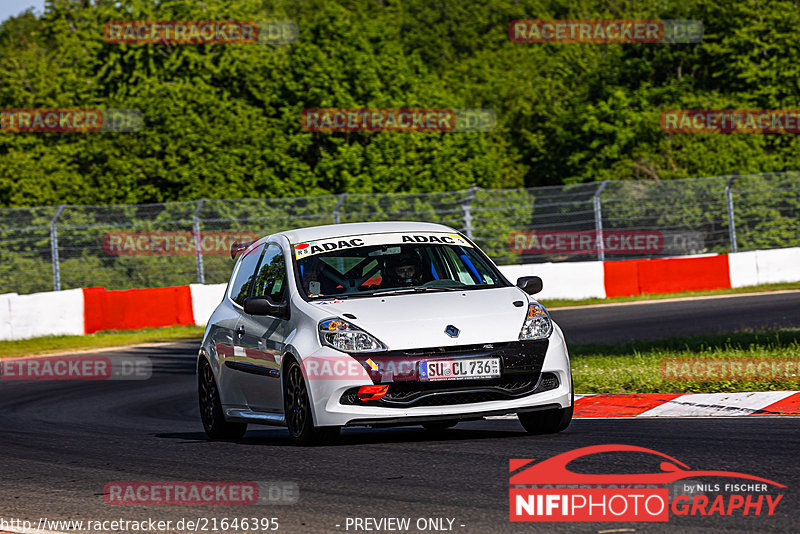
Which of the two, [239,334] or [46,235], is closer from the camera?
[239,334]

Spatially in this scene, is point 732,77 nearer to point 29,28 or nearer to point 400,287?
→ point 400,287

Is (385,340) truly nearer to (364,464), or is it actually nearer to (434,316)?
(434,316)

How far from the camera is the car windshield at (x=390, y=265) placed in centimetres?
888

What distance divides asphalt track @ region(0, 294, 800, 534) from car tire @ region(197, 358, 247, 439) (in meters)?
0.17

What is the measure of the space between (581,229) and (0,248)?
1200 centimetres

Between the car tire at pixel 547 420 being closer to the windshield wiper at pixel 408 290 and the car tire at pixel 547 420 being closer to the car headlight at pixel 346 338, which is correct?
the windshield wiper at pixel 408 290

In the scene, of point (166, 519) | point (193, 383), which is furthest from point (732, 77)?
point (166, 519)

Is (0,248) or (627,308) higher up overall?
(0,248)

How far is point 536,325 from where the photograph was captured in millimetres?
8258

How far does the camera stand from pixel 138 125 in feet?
148
